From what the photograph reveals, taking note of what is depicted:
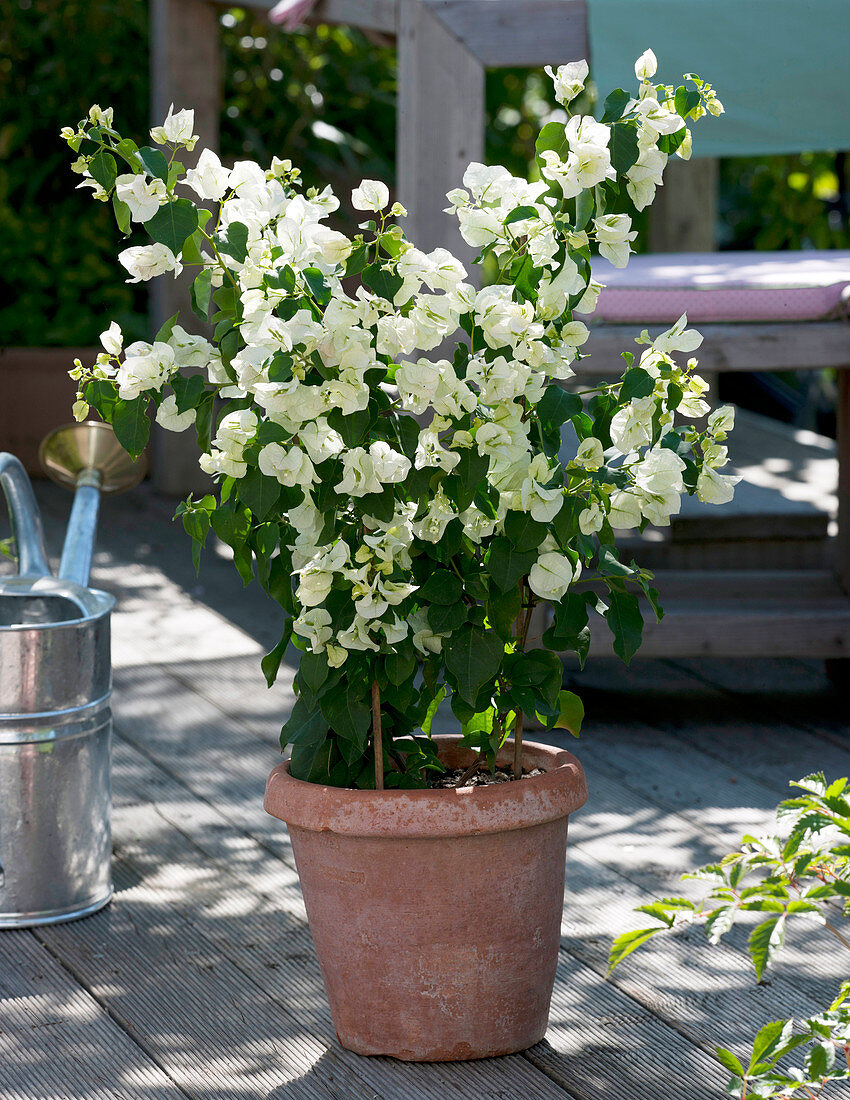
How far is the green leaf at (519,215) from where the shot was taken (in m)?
1.57

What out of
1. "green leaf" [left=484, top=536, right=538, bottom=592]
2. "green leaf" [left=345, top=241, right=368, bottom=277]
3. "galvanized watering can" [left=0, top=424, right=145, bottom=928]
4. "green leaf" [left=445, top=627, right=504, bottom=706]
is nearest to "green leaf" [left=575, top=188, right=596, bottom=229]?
"green leaf" [left=345, top=241, right=368, bottom=277]

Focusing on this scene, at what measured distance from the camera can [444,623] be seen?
1642mm

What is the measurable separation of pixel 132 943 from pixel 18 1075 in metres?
0.40

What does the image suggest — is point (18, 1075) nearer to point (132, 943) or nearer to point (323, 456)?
point (132, 943)

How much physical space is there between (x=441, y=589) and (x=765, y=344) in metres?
1.57

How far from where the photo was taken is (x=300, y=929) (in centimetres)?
224

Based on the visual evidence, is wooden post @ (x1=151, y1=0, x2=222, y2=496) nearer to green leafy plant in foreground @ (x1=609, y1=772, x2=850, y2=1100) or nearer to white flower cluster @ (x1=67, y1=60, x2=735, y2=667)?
white flower cluster @ (x1=67, y1=60, x2=735, y2=667)

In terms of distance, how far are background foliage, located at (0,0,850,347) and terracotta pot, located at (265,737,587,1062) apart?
4727 millimetres

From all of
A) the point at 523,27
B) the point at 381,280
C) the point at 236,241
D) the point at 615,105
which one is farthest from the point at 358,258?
the point at 523,27

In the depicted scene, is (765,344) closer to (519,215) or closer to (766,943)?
(519,215)

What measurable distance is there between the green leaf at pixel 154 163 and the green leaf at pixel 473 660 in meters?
0.63

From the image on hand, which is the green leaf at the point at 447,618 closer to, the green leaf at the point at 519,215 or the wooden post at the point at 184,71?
the green leaf at the point at 519,215

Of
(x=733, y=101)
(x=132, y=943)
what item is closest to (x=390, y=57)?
(x=733, y=101)

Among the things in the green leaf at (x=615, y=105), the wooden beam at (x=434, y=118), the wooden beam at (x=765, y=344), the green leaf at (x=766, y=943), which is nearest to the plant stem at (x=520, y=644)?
the green leaf at (x=615, y=105)
